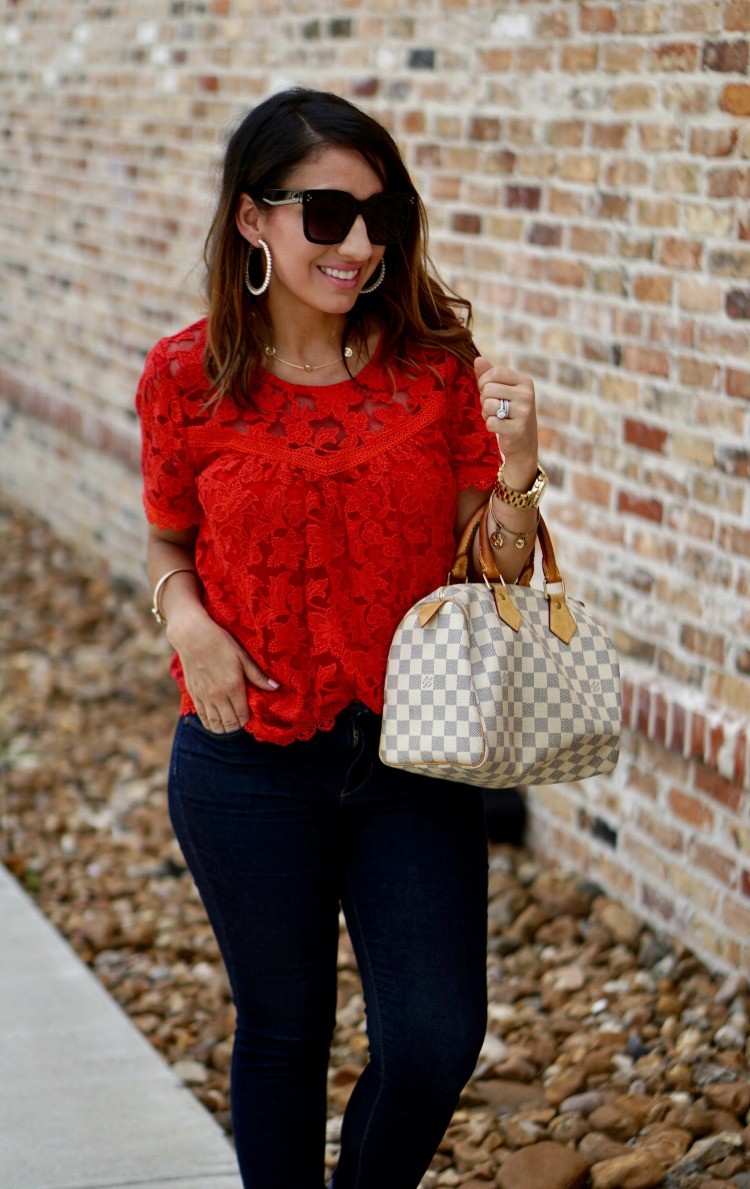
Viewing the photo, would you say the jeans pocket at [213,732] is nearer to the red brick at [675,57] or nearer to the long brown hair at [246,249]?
the long brown hair at [246,249]

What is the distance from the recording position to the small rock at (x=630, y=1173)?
2.87m

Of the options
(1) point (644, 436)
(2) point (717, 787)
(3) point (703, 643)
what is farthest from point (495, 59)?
(2) point (717, 787)

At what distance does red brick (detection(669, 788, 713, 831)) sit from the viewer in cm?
369

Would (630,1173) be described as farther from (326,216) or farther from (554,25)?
(554,25)

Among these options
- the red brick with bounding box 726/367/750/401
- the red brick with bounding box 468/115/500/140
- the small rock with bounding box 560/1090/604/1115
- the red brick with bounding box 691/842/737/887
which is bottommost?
the small rock with bounding box 560/1090/604/1115

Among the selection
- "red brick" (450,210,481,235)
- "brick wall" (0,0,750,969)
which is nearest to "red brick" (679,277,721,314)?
"brick wall" (0,0,750,969)

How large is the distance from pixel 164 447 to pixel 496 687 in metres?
0.61

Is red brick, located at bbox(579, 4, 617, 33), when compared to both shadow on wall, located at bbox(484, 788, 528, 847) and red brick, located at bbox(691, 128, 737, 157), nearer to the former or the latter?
red brick, located at bbox(691, 128, 737, 157)

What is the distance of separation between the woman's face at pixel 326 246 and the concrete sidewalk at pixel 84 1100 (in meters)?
1.70

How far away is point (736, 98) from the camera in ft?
10.9

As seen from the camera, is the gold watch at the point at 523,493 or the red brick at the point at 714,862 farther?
the red brick at the point at 714,862

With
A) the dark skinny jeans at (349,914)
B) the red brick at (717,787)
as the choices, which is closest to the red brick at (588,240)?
the red brick at (717,787)

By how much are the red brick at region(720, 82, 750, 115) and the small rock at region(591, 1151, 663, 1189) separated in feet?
6.85

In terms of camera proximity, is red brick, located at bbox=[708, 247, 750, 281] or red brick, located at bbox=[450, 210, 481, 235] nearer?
red brick, located at bbox=[708, 247, 750, 281]
